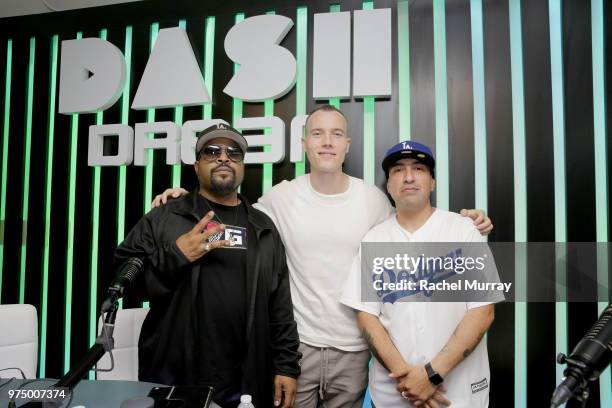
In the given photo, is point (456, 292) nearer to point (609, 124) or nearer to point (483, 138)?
point (483, 138)

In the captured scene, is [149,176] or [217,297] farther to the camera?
[149,176]

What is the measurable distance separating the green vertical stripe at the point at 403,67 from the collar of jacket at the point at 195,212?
1082mm

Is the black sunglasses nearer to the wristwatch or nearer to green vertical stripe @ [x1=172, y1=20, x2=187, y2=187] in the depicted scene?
green vertical stripe @ [x1=172, y1=20, x2=187, y2=187]

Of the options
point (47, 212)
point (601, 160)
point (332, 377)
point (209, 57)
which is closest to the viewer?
point (332, 377)

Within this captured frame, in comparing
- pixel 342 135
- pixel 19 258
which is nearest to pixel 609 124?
pixel 342 135

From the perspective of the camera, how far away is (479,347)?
1943 mm

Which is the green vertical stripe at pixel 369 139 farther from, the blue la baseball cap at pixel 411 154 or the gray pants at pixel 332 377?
the gray pants at pixel 332 377

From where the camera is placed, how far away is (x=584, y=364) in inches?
35.9

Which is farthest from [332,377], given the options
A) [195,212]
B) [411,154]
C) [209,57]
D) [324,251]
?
[209,57]

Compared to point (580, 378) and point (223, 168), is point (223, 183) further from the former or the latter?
point (580, 378)

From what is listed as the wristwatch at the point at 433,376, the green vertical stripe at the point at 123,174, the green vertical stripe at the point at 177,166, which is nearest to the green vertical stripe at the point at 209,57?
the green vertical stripe at the point at 177,166

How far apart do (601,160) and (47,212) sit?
3815mm

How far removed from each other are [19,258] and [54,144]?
3.04 feet

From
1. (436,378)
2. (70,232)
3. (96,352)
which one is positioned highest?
(70,232)
